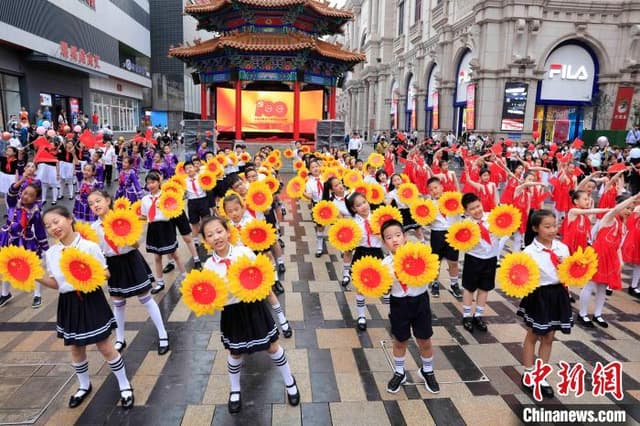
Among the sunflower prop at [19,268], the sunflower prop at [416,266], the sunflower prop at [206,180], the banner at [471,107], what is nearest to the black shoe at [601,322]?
the sunflower prop at [416,266]

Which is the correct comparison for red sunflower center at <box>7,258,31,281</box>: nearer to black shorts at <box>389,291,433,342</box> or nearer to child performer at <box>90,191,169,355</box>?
child performer at <box>90,191,169,355</box>

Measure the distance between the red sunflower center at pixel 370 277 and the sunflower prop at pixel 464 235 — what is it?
145 cm

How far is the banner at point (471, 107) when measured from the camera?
2511cm

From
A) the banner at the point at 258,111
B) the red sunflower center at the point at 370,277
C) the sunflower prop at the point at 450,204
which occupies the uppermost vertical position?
the banner at the point at 258,111

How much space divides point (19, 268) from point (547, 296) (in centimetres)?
483

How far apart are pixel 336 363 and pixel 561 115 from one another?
27.3 m

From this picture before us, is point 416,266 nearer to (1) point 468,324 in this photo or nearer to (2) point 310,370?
→ (2) point 310,370

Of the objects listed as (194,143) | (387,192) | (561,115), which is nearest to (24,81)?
(194,143)

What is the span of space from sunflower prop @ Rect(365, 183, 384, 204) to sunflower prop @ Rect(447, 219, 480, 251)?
2.65m

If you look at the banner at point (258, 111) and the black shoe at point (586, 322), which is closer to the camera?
the black shoe at point (586, 322)

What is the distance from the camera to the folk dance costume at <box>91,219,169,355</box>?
486cm

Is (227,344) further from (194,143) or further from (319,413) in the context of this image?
(194,143)

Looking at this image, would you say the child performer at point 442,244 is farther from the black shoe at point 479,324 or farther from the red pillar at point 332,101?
the red pillar at point 332,101

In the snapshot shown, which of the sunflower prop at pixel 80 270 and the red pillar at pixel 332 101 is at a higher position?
the red pillar at pixel 332 101
